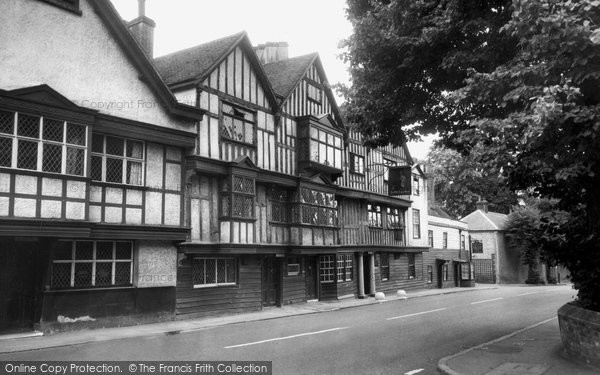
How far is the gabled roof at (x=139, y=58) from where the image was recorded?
634 inches

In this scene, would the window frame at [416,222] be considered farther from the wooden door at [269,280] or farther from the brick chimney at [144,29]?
the brick chimney at [144,29]

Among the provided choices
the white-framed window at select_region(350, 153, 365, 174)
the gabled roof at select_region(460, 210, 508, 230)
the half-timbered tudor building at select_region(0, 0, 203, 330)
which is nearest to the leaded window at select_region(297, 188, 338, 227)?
the white-framed window at select_region(350, 153, 365, 174)

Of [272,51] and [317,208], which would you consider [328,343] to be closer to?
[317,208]

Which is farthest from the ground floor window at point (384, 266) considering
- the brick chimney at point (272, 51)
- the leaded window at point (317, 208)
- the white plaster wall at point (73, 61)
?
the white plaster wall at point (73, 61)

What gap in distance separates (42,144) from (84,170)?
1.31 metres

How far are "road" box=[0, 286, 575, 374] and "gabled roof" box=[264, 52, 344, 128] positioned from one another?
36.5 ft

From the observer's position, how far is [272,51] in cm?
2914

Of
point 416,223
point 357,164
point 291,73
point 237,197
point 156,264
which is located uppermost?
point 291,73

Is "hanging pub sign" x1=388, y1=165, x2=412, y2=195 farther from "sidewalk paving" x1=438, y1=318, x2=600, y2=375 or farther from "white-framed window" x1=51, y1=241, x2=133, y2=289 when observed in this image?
"white-framed window" x1=51, y1=241, x2=133, y2=289

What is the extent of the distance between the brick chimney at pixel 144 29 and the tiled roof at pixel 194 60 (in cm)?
140

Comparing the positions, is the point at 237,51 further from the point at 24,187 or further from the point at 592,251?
the point at 592,251

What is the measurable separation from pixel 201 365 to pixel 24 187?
24.5 feet

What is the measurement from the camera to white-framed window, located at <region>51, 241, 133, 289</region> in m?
14.9

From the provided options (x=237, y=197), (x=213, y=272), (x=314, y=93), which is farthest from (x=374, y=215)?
(x=213, y=272)
